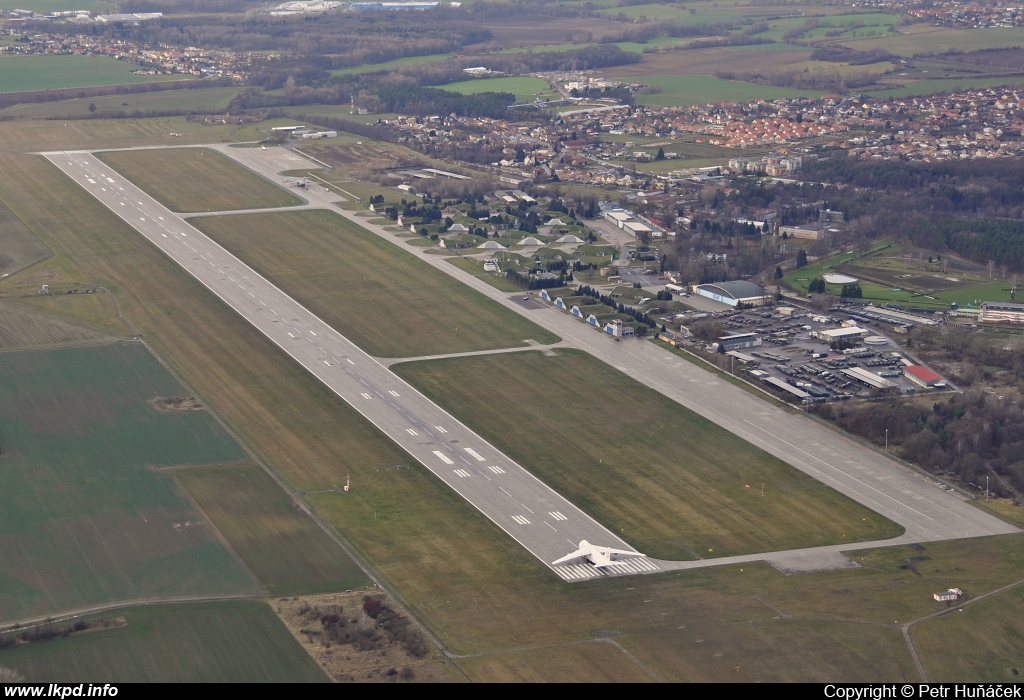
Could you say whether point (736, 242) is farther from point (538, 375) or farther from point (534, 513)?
point (534, 513)

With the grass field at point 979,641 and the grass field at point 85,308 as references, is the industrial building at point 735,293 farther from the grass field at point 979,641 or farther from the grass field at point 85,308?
the grass field at point 979,641

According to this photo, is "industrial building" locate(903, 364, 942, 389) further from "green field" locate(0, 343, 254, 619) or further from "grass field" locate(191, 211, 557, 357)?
"green field" locate(0, 343, 254, 619)

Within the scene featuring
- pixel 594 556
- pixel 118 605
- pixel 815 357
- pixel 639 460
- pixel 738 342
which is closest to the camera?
pixel 118 605

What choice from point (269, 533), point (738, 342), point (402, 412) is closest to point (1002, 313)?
point (738, 342)

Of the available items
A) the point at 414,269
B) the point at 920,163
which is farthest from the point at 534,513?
the point at 920,163

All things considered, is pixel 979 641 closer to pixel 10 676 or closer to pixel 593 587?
pixel 593 587
